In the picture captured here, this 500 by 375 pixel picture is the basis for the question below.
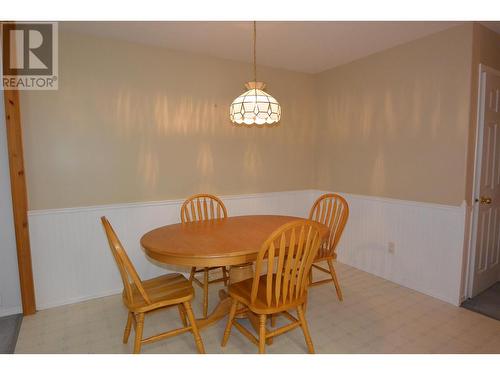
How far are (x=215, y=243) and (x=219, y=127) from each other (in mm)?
1645

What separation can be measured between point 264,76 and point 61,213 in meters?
2.45

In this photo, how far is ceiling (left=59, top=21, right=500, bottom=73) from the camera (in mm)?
2395

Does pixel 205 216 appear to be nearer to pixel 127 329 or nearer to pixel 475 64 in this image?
pixel 127 329

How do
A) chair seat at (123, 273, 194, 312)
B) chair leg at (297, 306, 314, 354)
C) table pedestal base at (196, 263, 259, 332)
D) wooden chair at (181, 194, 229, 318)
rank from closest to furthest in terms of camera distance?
chair seat at (123, 273, 194, 312) < chair leg at (297, 306, 314, 354) < table pedestal base at (196, 263, 259, 332) < wooden chair at (181, 194, 229, 318)

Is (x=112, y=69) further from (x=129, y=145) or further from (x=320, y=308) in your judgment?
(x=320, y=308)

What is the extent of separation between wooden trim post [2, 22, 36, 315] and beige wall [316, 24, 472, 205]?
3.04 m

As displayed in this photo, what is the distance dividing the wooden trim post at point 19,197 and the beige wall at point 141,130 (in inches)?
4.4

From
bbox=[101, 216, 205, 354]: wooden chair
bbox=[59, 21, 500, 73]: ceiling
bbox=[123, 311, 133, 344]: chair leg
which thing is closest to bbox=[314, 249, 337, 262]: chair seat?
bbox=[101, 216, 205, 354]: wooden chair

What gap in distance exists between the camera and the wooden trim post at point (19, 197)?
223 centimetres

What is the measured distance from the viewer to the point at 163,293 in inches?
72.9

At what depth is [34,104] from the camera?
2393 millimetres

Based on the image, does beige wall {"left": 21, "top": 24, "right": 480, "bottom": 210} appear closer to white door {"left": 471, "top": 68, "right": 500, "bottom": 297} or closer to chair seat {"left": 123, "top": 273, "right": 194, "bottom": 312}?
white door {"left": 471, "top": 68, "right": 500, "bottom": 297}

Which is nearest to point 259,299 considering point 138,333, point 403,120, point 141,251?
point 138,333
